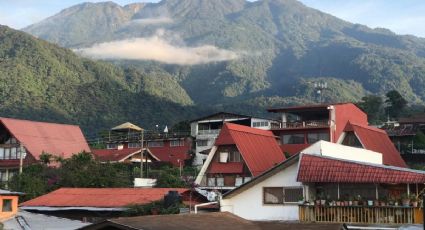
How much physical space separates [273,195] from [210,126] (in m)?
42.9

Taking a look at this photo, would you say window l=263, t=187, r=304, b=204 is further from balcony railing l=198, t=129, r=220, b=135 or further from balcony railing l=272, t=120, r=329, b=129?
balcony railing l=198, t=129, r=220, b=135

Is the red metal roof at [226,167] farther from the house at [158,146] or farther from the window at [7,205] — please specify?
the window at [7,205]

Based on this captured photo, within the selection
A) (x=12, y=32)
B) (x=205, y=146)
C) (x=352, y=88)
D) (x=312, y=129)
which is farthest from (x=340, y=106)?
(x=352, y=88)

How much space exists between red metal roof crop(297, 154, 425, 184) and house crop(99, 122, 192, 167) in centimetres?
3867

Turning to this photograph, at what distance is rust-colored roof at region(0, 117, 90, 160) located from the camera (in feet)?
174

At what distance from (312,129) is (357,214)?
3198 centimetres

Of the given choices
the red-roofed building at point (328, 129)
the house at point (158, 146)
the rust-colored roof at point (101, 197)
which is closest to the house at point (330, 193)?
the rust-colored roof at point (101, 197)

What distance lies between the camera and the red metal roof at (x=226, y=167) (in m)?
42.4

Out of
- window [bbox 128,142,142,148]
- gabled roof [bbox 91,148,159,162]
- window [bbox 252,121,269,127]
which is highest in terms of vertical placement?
window [bbox 252,121,269,127]

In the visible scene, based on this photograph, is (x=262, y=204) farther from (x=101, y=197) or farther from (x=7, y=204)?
(x=7, y=204)

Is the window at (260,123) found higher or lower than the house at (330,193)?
higher

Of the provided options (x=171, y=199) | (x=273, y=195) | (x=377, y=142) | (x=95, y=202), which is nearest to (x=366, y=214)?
(x=273, y=195)

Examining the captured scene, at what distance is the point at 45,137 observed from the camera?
56.1 meters

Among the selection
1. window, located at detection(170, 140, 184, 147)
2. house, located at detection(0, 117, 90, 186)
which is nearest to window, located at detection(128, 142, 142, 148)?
window, located at detection(170, 140, 184, 147)
